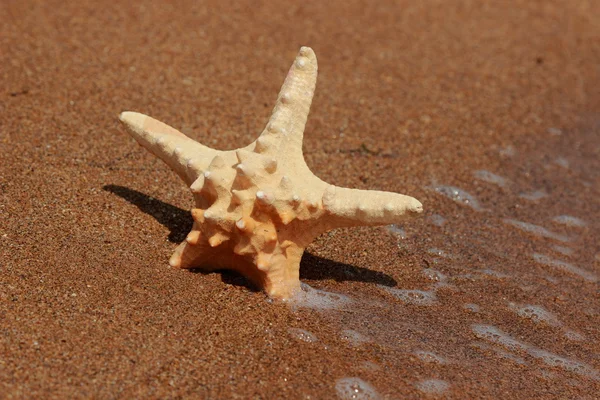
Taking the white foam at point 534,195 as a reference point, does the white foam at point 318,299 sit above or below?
below

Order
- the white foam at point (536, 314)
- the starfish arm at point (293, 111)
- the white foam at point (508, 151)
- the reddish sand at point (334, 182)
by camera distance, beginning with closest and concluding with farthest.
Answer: the reddish sand at point (334, 182) < the starfish arm at point (293, 111) < the white foam at point (536, 314) < the white foam at point (508, 151)

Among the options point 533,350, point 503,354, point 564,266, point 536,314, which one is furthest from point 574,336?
point 564,266

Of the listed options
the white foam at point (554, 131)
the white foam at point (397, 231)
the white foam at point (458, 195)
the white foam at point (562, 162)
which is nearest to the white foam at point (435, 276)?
the white foam at point (397, 231)

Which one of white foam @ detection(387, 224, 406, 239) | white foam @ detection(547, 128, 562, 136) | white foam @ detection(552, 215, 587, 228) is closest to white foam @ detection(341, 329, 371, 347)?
white foam @ detection(387, 224, 406, 239)

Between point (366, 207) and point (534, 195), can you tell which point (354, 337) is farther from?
point (534, 195)

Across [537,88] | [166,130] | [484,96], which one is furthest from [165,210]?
[537,88]

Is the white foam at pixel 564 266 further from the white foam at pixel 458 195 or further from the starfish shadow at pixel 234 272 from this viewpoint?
the starfish shadow at pixel 234 272

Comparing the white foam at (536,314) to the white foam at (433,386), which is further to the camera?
the white foam at (536,314)
